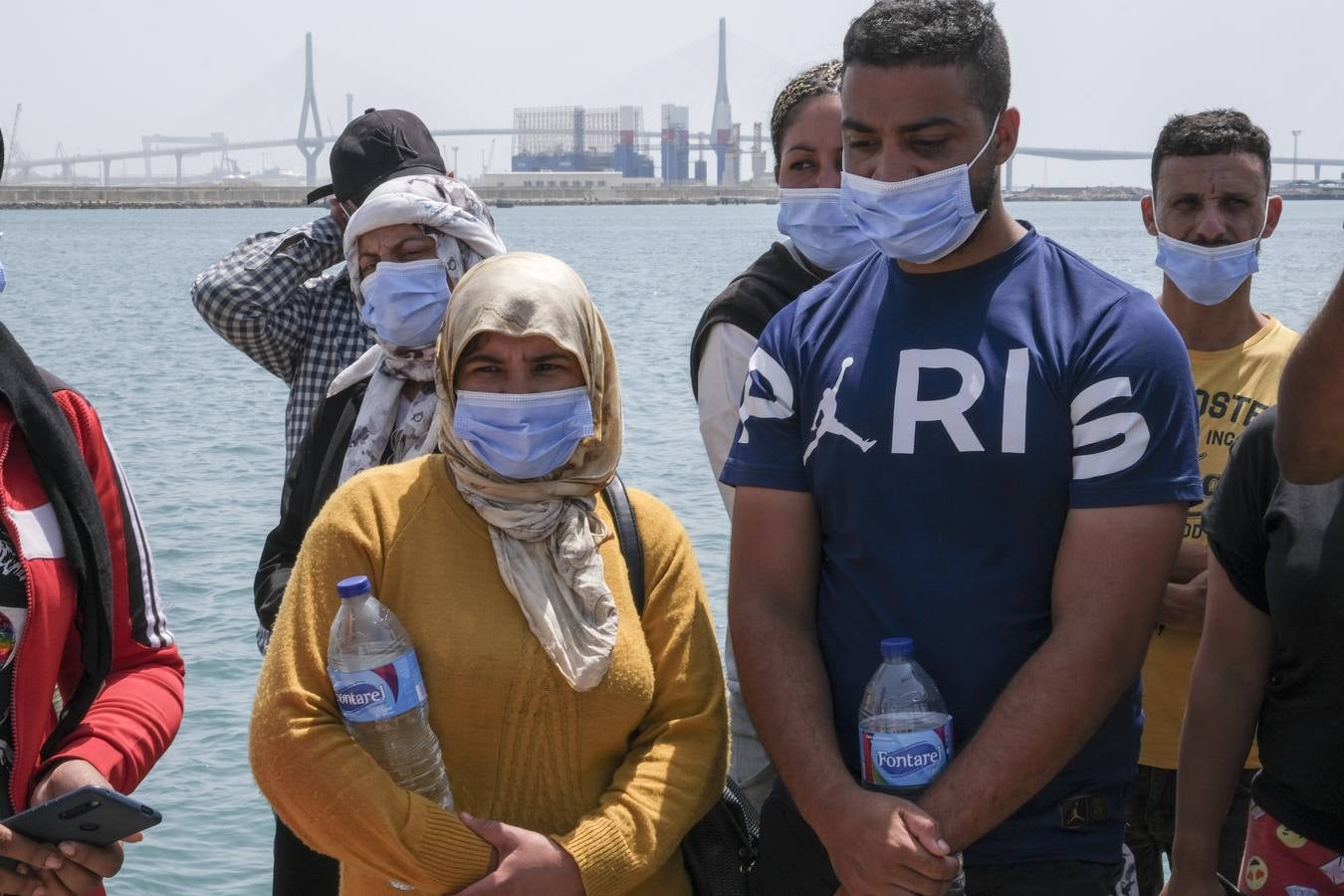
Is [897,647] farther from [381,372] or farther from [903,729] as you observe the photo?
[381,372]

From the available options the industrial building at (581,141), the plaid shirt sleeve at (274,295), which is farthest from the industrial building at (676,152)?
the plaid shirt sleeve at (274,295)

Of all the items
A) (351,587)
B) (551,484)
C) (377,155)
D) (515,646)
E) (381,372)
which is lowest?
(515,646)

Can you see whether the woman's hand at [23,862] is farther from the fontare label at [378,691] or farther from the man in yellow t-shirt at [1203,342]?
the man in yellow t-shirt at [1203,342]

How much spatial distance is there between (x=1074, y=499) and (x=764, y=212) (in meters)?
96.9

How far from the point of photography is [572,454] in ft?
7.96

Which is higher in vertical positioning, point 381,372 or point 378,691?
point 381,372

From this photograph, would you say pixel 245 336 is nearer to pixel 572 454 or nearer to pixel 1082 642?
pixel 572 454

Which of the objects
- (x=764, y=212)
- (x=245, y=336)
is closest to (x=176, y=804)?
(x=245, y=336)

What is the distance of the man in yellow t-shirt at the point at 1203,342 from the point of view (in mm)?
2928

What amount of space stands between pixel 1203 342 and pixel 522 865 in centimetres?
190

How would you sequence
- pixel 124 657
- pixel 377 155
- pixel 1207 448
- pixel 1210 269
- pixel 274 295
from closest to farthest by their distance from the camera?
1. pixel 124 657
2. pixel 1207 448
3. pixel 1210 269
4. pixel 377 155
5. pixel 274 295

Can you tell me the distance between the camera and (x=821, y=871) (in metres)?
2.26

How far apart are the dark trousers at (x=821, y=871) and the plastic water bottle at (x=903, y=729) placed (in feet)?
0.19

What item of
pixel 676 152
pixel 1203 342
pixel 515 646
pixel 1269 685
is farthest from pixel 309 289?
pixel 676 152
